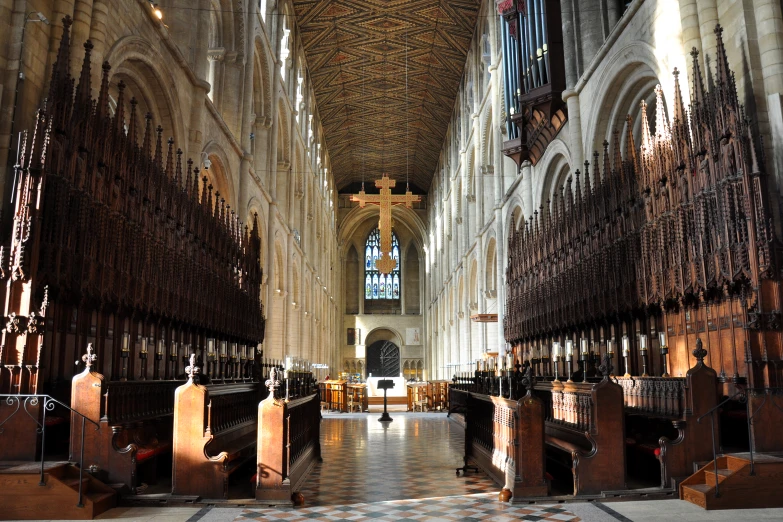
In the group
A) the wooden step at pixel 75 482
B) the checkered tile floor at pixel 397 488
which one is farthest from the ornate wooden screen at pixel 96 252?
A: the checkered tile floor at pixel 397 488

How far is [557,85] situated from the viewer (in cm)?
1450

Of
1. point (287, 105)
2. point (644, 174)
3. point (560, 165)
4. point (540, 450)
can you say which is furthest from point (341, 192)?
point (540, 450)

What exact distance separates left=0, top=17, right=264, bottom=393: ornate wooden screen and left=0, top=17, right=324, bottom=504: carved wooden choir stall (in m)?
0.01

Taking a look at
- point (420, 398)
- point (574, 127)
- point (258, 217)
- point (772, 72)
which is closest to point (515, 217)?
point (574, 127)

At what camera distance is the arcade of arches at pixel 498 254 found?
5883 mm

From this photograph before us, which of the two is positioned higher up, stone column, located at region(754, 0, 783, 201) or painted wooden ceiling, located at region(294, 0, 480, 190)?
painted wooden ceiling, located at region(294, 0, 480, 190)

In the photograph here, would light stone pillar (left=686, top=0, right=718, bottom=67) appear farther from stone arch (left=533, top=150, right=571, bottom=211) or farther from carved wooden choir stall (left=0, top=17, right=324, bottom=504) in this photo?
stone arch (left=533, top=150, right=571, bottom=211)

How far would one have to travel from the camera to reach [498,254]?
2053cm

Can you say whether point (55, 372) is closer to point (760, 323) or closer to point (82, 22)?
point (82, 22)

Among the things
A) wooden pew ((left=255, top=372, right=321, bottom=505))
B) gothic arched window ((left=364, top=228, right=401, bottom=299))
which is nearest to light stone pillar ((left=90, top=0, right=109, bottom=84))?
wooden pew ((left=255, top=372, right=321, bottom=505))

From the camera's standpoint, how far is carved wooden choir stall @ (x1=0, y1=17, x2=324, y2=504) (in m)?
5.63

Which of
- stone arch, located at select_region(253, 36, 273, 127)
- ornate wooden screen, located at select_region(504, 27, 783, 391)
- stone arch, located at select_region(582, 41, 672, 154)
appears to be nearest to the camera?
ornate wooden screen, located at select_region(504, 27, 783, 391)

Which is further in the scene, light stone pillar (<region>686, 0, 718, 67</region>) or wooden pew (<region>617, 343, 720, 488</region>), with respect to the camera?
light stone pillar (<region>686, 0, 718, 67</region>)

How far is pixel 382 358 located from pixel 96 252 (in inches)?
1623
